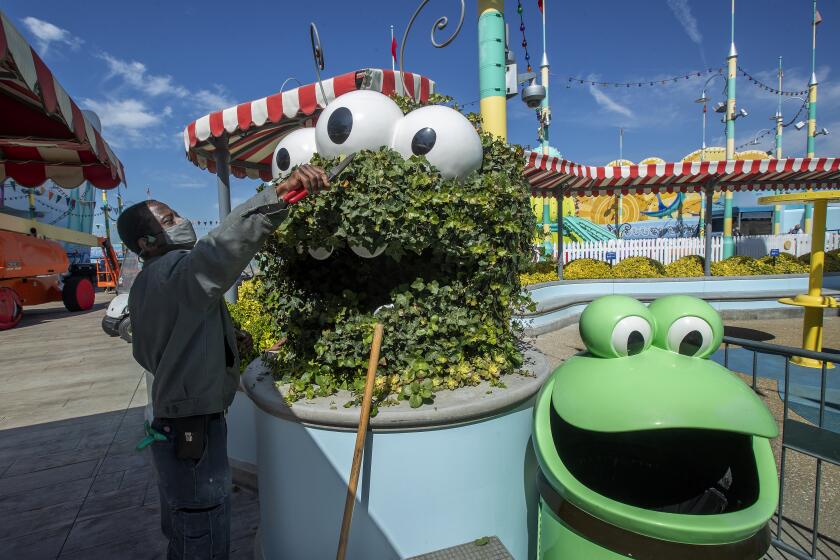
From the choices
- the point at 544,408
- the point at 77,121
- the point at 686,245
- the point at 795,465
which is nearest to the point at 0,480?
the point at 77,121

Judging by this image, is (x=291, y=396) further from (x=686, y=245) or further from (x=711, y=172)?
(x=686, y=245)

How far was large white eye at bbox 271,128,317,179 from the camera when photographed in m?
2.53

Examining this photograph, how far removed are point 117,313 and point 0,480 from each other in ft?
6.41

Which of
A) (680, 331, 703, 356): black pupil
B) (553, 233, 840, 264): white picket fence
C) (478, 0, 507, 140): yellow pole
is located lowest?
(680, 331, 703, 356): black pupil

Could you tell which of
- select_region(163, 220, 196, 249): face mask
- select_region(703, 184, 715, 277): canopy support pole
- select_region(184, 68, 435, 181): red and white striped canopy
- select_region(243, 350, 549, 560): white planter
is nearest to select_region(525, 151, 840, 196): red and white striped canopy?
select_region(703, 184, 715, 277): canopy support pole

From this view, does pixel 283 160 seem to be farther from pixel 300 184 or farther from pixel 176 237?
pixel 300 184

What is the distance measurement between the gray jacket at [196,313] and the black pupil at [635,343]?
1457mm

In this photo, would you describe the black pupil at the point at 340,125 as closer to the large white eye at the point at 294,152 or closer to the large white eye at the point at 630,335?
the large white eye at the point at 294,152

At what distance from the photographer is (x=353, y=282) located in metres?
2.62

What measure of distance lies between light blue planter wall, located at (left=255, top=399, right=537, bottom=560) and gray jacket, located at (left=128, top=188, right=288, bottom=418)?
0.45 meters


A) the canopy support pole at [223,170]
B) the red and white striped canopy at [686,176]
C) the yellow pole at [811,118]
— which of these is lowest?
the canopy support pole at [223,170]

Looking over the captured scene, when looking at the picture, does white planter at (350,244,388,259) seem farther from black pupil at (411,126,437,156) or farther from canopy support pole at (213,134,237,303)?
canopy support pole at (213,134,237,303)

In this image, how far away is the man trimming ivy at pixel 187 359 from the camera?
1.57 metres

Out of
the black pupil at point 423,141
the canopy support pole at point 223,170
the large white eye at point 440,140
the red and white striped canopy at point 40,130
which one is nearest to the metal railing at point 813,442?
the large white eye at point 440,140
